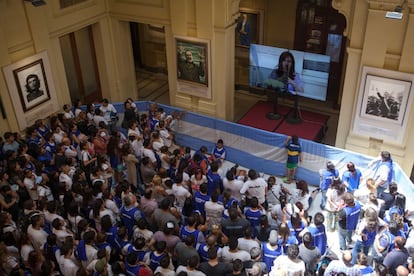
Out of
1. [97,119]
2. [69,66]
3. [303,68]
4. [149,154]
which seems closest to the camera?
[149,154]

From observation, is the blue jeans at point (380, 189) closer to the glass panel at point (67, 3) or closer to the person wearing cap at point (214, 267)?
the person wearing cap at point (214, 267)

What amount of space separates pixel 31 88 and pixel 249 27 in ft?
21.0

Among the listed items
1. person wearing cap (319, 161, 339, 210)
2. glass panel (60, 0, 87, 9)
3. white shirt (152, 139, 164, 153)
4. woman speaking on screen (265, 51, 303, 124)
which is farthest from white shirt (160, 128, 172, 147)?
glass panel (60, 0, 87, 9)

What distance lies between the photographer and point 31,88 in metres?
10.3

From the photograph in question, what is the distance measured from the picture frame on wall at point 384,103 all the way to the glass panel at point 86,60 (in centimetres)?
740

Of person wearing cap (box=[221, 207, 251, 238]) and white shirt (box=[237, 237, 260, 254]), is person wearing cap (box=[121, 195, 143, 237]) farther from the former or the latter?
white shirt (box=[237, 237, 260, 254])

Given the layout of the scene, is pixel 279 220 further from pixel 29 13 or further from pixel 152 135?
pixel 29 13

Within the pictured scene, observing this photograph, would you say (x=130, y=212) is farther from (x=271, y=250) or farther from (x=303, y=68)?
(x=303, y=68)

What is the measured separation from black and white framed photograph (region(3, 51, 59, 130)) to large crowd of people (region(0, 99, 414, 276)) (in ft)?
1.87

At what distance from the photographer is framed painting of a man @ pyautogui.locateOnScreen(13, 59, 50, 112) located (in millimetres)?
10000

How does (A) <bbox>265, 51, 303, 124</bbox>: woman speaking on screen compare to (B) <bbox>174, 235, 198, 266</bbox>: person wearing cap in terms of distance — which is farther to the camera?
(A) <bbox>265, 51, 303, 124</bbox>: woman speaking on screen

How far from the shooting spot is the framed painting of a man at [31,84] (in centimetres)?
1000

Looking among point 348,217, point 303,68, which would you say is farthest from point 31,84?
→ point 348,217

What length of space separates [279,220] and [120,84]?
7.09 meters
